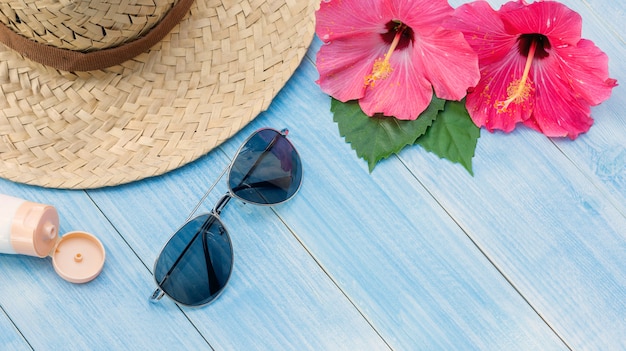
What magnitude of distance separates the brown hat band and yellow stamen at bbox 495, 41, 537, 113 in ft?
0.91

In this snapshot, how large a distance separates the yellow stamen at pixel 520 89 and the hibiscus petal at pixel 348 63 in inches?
4.5

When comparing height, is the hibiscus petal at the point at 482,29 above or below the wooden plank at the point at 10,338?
above

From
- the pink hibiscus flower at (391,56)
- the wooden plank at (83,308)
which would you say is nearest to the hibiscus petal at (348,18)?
the pink hibiscus flower at (391,56)

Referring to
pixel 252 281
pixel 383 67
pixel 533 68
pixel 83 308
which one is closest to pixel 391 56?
pixel 383 67

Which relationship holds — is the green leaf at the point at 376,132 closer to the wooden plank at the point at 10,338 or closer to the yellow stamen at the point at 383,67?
the yellow stamen at the point at 383,67

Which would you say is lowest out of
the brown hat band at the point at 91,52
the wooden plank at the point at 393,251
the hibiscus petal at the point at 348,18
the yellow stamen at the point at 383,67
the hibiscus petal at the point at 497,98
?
the wooden plank at the point at 393,251

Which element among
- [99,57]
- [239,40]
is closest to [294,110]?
[239,40]

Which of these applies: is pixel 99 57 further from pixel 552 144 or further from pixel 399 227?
pixel 552 144

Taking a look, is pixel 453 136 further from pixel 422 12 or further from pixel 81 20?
pixel 81 20

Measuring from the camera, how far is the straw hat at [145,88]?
0.58 metres

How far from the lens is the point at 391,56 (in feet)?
2.18

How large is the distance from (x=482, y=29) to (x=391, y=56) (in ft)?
0.27

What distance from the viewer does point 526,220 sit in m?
0.69

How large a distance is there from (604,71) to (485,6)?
11 centimetres
